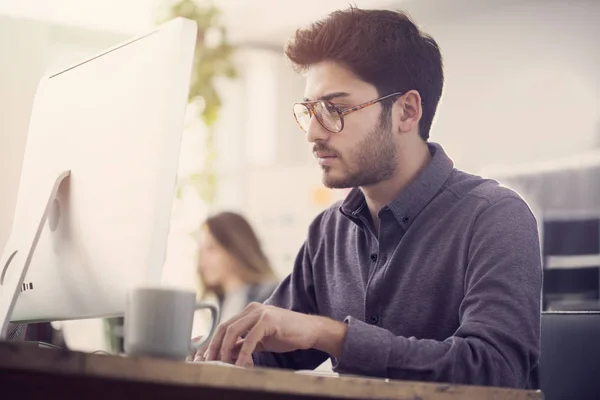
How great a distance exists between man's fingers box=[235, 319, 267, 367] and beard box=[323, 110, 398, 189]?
65 centimetres

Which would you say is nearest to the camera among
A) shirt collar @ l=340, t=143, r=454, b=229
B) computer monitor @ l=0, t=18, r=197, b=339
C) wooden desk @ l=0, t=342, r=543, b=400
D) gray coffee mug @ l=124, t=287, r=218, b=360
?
wooden desk @ l=0, t=342, r=543, b=400

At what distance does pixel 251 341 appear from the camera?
1.06 m

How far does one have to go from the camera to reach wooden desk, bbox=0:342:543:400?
751mm

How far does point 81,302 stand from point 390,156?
0.81 metres

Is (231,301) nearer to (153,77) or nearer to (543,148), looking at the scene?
(543,148)

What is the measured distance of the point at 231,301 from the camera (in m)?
4.32

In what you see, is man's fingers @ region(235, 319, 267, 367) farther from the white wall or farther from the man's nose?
the white wall

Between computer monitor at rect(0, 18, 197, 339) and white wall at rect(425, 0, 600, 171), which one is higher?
white wall at rect(425, 0, 600, 171)

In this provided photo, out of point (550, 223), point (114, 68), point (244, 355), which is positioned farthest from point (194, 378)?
point (550, 223)

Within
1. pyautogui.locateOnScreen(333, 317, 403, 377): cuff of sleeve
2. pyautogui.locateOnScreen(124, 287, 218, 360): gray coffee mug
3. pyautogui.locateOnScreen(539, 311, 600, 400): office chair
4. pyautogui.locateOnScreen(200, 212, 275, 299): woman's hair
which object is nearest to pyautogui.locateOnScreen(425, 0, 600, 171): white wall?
pyautogui.locateOnScreen(200, 212, 275, 299): woman's hair

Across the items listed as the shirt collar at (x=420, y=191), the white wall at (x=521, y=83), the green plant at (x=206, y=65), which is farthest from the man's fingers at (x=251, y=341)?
the green plant at (x=206, y=65)

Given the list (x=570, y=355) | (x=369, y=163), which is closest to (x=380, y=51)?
(x=369, y=163)

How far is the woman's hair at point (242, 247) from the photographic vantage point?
436 cm

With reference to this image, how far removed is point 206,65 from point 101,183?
4.30m
